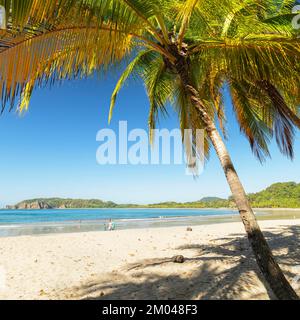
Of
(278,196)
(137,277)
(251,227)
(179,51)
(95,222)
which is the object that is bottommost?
(95,222)

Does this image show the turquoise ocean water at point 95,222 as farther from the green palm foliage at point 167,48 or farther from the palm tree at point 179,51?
the palm tree at point 179,51

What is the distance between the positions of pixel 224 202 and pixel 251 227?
111528 mm

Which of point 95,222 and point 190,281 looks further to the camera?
point 95,222

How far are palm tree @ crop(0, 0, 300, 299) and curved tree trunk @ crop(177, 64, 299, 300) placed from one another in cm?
1

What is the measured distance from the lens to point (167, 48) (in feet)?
15.8

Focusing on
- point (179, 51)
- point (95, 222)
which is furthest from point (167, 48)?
point (95, 222)

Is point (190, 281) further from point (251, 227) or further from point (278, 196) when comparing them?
point (278, 196)

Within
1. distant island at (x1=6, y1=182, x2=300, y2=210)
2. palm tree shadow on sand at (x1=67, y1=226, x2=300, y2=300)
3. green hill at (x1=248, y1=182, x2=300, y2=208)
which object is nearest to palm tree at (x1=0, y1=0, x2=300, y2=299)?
palm tree shadow on sand at (x1=67, y1=226, x2=300, y2=300)

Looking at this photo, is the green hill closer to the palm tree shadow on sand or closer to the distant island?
the distant island

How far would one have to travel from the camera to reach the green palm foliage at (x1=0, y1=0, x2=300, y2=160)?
304 cm

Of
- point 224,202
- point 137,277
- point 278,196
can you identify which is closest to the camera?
point 137,277

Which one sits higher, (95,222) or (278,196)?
(278,196)
